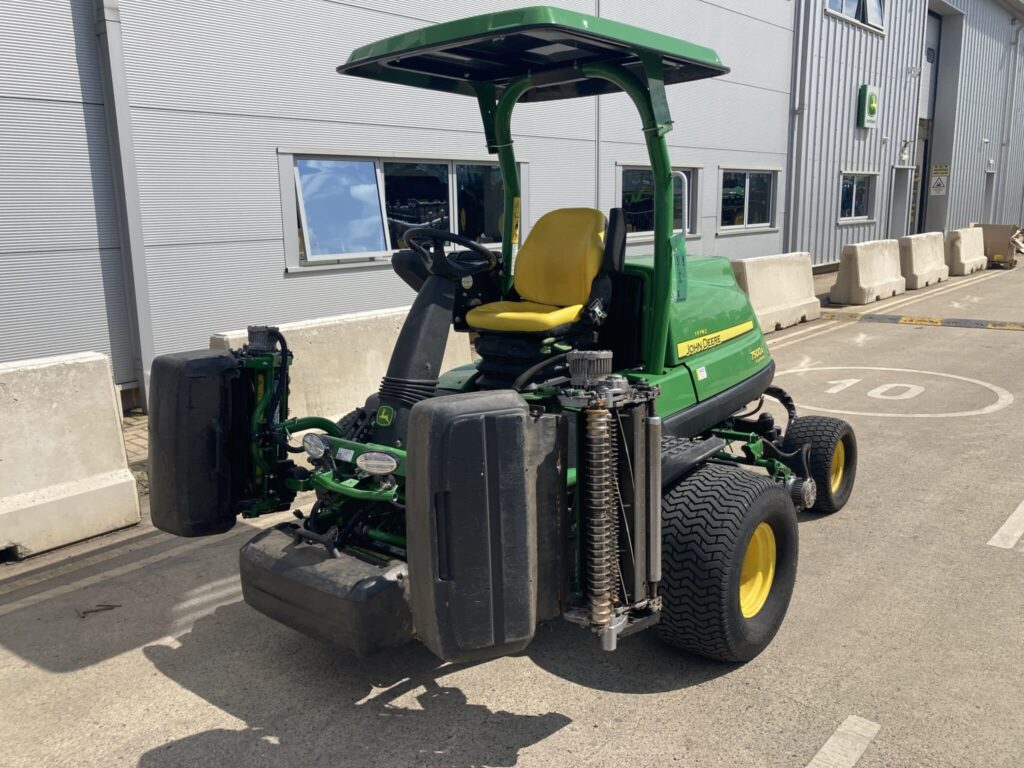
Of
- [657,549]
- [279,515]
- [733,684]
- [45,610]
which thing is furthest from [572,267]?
[45,610]

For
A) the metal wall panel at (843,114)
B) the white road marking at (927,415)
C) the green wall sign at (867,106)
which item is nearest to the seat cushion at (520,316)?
the white road marking at (927,415)

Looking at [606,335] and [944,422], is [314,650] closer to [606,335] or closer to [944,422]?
[606,335]

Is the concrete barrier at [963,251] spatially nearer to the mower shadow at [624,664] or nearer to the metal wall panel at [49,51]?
the metal wall panel at [49,51]

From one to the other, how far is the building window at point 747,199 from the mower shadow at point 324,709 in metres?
13.1

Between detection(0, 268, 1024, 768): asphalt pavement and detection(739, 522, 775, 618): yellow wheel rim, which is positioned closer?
detection(0, 268, 1024, 768): asphalt pavement

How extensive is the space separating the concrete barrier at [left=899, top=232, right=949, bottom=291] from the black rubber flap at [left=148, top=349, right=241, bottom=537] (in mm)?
15447

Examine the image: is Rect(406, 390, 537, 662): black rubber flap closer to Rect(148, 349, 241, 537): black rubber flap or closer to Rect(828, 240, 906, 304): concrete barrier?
Rect(148, 349, 241, 537): black rubber flap

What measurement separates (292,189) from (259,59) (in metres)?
1.26

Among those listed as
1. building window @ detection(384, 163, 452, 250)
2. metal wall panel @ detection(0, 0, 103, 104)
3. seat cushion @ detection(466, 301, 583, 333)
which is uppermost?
metal wall panel @ detection(0, 0, 103, 104)

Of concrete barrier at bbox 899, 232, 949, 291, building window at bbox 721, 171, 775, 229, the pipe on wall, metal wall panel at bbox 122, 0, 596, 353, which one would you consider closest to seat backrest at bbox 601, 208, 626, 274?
metal wall panel at bbox 122, 0, 596, 353

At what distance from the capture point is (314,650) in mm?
3734

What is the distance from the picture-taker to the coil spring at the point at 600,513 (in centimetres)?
282

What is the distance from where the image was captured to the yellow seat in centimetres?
401

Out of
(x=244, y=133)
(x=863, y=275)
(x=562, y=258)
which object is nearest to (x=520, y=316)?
(x=562, y=258)
